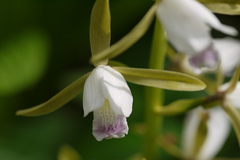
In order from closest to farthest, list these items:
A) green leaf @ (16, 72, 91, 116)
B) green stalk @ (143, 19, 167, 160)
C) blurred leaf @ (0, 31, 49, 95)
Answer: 1. green leaf @ (16, 72, 91, 116)
2. green stalk @ (143, 19, 167, 160)
3. blurred leaf @ (0, 31, 49, 95)

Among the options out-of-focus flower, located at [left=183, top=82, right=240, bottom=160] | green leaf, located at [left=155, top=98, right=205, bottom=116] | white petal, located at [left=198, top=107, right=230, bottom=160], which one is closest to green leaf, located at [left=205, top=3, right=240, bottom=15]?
green leaf, located at [left=155, top=98, right=205, bottom=116]

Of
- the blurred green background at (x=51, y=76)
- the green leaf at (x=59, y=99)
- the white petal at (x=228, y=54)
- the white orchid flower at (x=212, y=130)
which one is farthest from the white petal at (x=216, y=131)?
the green leaf at (x=59, y=99)

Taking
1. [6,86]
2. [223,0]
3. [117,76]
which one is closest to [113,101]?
[117,76]

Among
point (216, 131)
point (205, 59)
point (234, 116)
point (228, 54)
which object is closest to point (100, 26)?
point (205, 59)

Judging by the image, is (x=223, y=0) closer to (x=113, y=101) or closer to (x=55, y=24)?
(x=113, y=101)

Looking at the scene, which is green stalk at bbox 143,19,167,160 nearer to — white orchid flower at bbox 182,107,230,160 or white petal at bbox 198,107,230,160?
white orchid flower at bbox 182,107,230,160

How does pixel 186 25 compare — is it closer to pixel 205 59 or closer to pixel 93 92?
pixel 205 59
